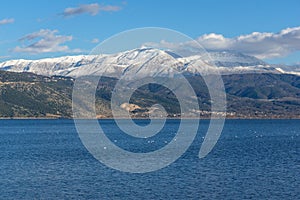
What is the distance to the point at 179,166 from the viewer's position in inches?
5231

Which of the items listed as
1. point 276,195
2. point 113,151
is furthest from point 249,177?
point 113,151

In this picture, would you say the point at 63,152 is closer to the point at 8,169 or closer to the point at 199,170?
the point at 8,169

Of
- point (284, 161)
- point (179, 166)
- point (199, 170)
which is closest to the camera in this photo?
point (199, 170)

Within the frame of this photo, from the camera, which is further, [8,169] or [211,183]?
[8,169]

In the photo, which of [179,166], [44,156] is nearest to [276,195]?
[179,166]

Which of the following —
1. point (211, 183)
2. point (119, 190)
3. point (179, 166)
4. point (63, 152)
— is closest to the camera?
point (119, 190)

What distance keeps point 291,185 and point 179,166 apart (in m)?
Answer: 34.8

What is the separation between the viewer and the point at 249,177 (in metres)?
114

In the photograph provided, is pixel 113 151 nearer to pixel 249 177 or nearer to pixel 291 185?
pixel 249 177

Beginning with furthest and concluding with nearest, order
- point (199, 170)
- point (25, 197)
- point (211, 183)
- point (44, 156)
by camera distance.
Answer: point (44, 156) → point (199, 170) → point (211, 183) → point (25, 197)

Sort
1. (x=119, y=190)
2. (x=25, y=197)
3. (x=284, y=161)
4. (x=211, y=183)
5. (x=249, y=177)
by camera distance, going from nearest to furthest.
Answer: (x=25, y=197) < (x=119, y=190) < (x=211, y=183) < (x=249, y=177) < (x=284, y=161)

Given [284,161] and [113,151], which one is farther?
[113,151]

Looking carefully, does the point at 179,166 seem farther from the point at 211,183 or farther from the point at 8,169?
the point at 8,169

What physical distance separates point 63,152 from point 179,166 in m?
51.5
